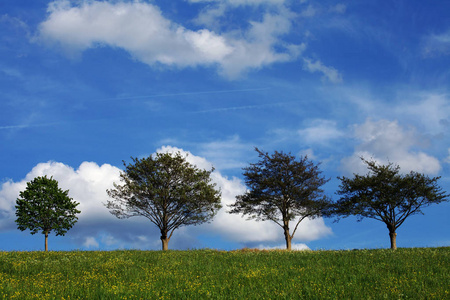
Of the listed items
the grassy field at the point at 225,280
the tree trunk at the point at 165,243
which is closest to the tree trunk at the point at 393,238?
the grassy field at the point at 225,280

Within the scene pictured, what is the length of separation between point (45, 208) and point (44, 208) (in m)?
0.11

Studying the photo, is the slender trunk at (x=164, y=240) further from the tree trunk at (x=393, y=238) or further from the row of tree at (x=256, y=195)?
the tree trunk at (x=393, y=238)

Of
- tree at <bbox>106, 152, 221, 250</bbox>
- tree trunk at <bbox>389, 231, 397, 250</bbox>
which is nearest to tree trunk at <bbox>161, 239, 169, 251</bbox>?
tree at <bbox>106, 152, 221, 250</bbox>

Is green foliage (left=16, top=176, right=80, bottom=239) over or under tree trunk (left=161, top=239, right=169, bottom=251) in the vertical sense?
over

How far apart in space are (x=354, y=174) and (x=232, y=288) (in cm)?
3313

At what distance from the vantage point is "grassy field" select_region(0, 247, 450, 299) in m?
12.7

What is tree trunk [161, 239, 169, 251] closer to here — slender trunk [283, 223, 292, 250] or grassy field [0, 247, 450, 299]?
slender trunk [283, 223, 292, 250]

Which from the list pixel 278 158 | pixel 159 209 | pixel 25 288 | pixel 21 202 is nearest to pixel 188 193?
pixel 159 209

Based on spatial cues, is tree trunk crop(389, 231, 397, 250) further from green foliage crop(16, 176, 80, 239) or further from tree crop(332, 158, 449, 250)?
green foliage crop(16, 176, 80, 239)

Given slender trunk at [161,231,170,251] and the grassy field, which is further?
slender trunk at [161,231,170,251]

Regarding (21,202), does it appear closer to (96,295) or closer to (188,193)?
(188,193)

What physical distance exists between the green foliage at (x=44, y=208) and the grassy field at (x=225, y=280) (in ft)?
82.7

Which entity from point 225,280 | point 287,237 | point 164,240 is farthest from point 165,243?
point 225,280

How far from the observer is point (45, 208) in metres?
44.3
